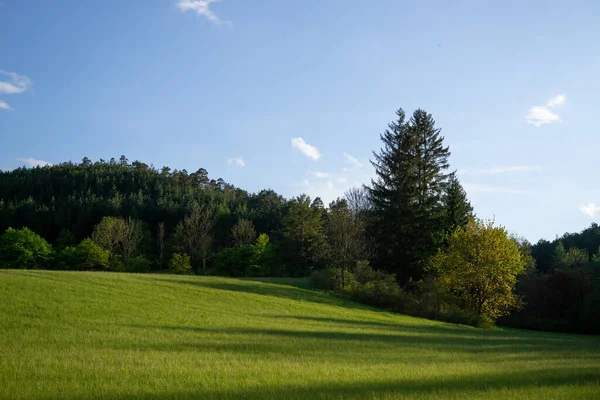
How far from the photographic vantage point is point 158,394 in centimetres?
884

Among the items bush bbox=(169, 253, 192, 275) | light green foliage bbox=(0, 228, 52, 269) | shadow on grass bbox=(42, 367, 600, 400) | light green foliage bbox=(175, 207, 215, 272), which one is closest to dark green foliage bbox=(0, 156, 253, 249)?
light green foliage bbox=(0, 228, 52, 269)

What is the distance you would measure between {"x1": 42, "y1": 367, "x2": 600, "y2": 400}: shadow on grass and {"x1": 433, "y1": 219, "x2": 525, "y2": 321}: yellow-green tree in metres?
30.9

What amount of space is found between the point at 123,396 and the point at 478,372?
9.89m

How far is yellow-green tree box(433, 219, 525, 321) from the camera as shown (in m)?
41.3

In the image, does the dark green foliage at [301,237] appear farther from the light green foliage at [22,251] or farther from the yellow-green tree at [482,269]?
the light green foliage at [22,251]

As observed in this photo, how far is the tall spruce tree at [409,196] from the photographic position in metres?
46.9

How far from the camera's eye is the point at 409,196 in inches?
1860

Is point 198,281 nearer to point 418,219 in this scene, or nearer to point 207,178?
point 418,219

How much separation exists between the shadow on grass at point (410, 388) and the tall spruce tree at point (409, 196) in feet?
115

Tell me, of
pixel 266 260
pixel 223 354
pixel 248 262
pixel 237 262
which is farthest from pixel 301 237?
pixel 223 354

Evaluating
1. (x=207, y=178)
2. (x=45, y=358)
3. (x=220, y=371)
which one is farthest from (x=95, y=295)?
(x=207, y=178)

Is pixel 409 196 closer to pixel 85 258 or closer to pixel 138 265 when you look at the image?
pixel 138 265

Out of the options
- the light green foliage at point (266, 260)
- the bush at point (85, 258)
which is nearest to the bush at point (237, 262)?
the light green foliage at point (266, 260)

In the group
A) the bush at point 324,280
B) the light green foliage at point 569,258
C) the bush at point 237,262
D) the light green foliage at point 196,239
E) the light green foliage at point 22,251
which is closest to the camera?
the bush at point 324,280
